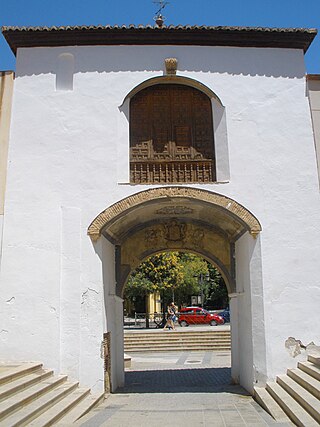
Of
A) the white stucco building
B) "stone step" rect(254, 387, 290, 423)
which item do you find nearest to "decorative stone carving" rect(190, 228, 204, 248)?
the white stucco building

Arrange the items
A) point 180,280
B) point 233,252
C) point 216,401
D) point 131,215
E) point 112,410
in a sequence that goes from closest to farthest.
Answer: point 112,410 < point 216,401 < point 131,215 < point 233,252 < point 180,280

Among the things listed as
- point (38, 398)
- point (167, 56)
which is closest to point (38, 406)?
point (38, 398)

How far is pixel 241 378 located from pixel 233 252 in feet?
9.32

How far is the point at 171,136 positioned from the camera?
9930 millimetres

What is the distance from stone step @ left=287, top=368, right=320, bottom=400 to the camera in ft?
22.6

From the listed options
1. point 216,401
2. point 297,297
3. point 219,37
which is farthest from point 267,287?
point 219,37

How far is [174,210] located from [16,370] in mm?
4930

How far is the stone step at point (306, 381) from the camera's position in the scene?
6881 mm

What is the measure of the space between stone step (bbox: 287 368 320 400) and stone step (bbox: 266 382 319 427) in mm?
281

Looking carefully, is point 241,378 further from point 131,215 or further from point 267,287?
point 131,215

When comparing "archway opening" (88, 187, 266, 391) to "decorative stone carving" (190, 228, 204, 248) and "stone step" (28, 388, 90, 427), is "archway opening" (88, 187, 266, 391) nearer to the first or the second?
"decorative stone carving" (190, 228, 204, 248)

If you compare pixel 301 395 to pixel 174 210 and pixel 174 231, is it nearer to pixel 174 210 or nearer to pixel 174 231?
pixel 174 210

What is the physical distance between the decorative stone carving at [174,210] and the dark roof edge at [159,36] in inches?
138

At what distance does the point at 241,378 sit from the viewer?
10.5 meters
